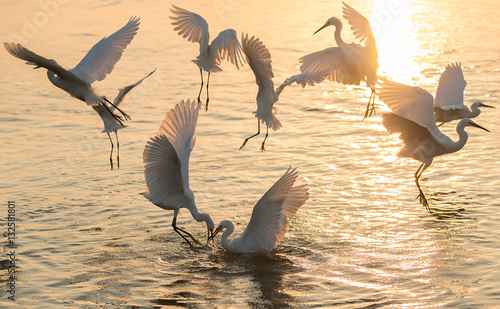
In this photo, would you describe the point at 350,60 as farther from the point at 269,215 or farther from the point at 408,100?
the point at 269,215

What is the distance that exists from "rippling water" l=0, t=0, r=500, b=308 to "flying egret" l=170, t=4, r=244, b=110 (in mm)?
2038

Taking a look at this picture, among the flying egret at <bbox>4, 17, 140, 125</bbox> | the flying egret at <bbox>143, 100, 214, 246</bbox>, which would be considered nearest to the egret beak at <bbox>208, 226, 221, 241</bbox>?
the flying egret at <bbox>143, 100, 214, 246</bbox>

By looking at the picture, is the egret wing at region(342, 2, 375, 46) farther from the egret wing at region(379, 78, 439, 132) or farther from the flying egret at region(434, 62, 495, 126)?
the flying egret at region(434, 62, 495, 126)

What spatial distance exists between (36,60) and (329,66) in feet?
14.9

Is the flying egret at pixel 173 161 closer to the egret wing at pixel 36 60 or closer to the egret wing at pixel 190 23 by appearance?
the egret wing at pixel 36 60

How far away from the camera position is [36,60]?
9891 mm

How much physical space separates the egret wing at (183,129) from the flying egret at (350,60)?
2.69 meters

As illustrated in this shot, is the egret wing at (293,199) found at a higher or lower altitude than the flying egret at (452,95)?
lower

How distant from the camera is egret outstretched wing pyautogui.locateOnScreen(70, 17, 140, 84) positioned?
36.5ft

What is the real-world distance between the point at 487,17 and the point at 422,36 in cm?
412

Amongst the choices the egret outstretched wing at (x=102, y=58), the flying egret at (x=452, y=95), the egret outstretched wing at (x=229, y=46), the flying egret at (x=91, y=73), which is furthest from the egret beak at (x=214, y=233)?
the flying egret at (x=452, y=95)

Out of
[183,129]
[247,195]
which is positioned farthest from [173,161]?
[247,195]

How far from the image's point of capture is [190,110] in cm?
951

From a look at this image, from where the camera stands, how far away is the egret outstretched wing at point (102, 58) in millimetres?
11117
